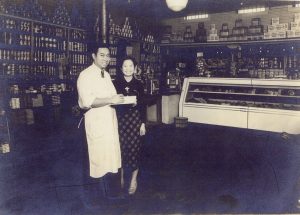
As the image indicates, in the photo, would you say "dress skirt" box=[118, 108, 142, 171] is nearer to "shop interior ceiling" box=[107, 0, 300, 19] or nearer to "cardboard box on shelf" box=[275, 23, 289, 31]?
"shop interior ceiling" box=[107, 0, 300, 19]

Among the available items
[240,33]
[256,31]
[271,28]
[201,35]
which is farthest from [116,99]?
[201,35]

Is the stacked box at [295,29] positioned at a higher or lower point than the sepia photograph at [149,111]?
higher

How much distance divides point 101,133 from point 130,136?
0.45 meters

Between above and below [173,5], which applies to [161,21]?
above

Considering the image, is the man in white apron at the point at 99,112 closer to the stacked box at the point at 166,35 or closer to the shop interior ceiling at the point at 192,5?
the shop interior ceiling at the point at 192,5

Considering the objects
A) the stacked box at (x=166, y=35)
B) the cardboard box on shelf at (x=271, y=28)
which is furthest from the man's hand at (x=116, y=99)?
the stacked box at (x=166, y=35)

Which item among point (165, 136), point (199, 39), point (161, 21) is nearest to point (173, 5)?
point (165, 136)

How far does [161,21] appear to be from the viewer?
11.2 m

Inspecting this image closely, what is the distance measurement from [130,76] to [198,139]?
11.1 ft

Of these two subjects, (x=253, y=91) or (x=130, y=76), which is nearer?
(x=130, y=76)

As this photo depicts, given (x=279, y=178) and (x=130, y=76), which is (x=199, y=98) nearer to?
(x=279, y=178)

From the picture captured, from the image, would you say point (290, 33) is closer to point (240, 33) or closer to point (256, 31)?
point (256, 31)

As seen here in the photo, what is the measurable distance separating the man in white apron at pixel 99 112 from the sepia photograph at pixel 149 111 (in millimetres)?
11

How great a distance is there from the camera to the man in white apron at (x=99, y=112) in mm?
2963
